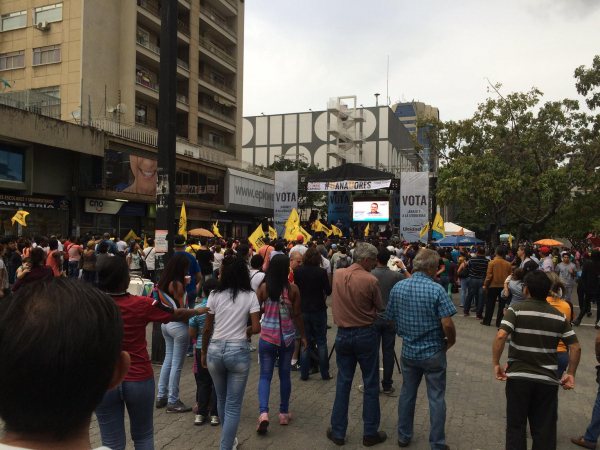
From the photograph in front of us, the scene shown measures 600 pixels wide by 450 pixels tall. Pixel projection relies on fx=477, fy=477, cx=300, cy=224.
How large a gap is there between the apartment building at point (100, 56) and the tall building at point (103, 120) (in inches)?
2.5

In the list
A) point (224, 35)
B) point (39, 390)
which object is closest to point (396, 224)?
point (224, 35)

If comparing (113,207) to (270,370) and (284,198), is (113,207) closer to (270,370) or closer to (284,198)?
(284,198)

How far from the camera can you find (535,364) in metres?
3.97

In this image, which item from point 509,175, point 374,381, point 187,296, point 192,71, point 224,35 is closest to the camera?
point 374,381

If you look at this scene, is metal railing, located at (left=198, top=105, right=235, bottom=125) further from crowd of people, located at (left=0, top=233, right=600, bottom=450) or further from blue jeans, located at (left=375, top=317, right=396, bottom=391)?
blue jeans, located at (left=375, top=317, right=396, bottom=391)

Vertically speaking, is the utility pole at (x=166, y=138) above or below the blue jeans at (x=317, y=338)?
above

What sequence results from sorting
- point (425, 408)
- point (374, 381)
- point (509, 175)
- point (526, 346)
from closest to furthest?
point (526, 346)
point (374, 381)
point (425, 408)
point (509, 175)

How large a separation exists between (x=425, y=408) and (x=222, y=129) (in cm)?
3782

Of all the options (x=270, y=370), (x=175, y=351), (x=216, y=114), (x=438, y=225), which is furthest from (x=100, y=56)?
(x=270, y=370)

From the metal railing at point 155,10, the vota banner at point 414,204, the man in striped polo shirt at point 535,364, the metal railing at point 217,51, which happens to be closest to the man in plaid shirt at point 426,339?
the man in striped polo shirt at point 535,364

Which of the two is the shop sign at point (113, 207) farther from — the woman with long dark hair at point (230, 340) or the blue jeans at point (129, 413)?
the blue jeans at point (129, 413)

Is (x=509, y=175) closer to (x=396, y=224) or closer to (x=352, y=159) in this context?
(x=396, y=224)

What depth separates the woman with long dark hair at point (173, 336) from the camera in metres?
5.30

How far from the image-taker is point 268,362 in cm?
504
